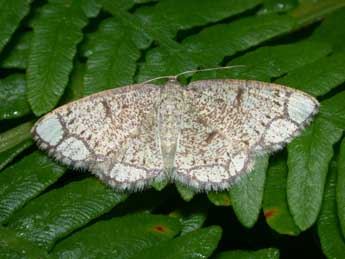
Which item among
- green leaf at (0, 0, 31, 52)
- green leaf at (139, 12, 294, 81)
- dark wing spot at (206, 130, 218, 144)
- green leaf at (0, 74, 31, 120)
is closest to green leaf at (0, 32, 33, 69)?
green leaf at (0, 74, 31, 120)

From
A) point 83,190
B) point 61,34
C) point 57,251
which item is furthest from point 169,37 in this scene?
point 57,251

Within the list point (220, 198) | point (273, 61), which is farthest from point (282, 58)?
point (220, 198)

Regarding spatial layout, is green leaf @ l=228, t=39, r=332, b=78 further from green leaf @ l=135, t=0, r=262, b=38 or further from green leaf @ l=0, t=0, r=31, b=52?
green leaf @ l=0, t=0, r=31, b=52

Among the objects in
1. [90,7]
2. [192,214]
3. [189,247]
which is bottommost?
[192,214]

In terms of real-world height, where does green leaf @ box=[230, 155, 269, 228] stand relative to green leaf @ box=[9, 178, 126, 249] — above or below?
above

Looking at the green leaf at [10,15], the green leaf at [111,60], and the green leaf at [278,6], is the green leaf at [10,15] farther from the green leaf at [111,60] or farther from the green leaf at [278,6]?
the green leaf at [278,6]

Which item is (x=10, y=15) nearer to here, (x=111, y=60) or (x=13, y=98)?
(x=13, y=98)

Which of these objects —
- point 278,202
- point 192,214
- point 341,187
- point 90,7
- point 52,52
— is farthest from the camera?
point 90,7
